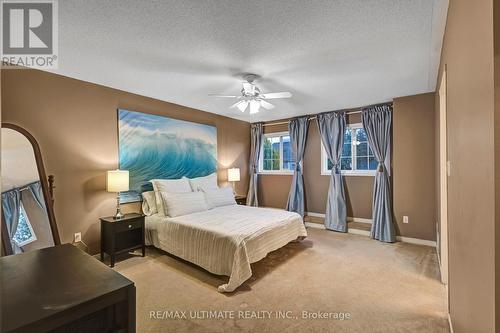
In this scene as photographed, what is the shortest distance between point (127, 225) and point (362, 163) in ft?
13.9

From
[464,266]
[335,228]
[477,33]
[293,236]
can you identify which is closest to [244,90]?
[293,236]

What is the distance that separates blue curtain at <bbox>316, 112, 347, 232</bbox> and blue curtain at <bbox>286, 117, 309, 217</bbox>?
48 centimetres

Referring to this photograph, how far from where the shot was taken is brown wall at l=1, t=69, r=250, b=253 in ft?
8.68

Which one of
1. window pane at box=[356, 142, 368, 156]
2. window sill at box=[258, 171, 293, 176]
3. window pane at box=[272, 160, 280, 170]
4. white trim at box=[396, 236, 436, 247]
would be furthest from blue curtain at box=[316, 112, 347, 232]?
window pane at box=[272, 160, 280, 170]

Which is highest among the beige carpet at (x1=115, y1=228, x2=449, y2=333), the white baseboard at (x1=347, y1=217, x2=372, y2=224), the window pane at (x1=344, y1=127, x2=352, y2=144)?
the window pane at (x1=344, y1=127, x2=352, y2=144)

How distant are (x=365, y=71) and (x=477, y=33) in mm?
2069

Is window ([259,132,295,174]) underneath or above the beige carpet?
above

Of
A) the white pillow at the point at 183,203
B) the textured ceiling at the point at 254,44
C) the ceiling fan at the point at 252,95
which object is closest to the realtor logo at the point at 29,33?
the textured ceiling at the point at 254,44

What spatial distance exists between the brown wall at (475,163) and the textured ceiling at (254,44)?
0.74 meters

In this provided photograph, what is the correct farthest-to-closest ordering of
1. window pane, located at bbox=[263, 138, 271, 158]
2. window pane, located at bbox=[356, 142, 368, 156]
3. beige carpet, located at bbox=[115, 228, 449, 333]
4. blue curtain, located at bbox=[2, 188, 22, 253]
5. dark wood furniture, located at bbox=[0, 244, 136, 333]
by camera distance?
window pane, located at bbox=[263, 138, 271, 158] → window pane, located at bbox=[356, 142, 368, 156] → blue curtain, located at bbox=[2, 188, 22, 253] → beige carpet, located at bbox=[115, 228, 449, 333] → dark wood furniture, located at bbox=[0, 244, 136, 333]

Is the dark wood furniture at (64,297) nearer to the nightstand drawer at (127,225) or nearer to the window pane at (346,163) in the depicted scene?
the nightstand drawer at (127,225)

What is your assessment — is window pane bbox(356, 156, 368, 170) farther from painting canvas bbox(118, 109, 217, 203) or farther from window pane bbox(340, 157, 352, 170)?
painting canvas bbox(118, 109, 217, 203)

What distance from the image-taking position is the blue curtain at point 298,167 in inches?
204

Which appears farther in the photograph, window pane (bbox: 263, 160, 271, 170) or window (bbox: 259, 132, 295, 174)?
window pane (bbox: 263, 160, 271, 170)
